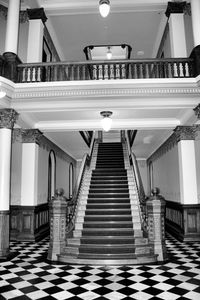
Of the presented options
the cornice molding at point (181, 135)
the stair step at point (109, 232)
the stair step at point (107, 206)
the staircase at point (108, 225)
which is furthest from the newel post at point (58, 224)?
the cornice molding at point (181, 135)

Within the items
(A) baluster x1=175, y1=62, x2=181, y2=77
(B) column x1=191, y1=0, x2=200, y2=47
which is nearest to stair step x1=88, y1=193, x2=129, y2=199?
(A) baluster x1=175, y1=62, x2=181, y2=77

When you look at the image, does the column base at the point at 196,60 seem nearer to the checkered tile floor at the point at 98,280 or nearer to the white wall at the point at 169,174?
the white wall at the point at 169,174

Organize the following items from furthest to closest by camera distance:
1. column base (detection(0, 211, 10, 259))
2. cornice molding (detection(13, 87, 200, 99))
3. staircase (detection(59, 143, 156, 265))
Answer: cornice molding (detection(13, 87, 200, 99))
column base (detection(0, 211, 10, 259))
staircase (detection(59, 143, 156, 265))

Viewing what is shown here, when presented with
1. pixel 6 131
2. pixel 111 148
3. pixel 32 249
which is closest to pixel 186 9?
pixel 6 131

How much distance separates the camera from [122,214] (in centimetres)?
754

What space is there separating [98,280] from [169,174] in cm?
642

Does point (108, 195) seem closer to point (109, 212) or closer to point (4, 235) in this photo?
point (109, 212)

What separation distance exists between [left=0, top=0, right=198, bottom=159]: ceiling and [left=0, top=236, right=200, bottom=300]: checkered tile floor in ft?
11.6

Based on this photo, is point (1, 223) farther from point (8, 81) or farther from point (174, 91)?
point (174, 91)

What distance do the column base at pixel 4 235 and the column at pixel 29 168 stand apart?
2.05 m

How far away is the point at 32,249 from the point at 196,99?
5517mm

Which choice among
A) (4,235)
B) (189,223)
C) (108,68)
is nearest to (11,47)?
(108,68)

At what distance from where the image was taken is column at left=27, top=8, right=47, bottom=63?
24.7 ft

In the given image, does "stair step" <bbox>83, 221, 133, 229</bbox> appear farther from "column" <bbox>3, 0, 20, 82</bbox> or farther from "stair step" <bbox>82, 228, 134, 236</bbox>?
"column" <bbox>3, 0, 20, 82</bbox>
